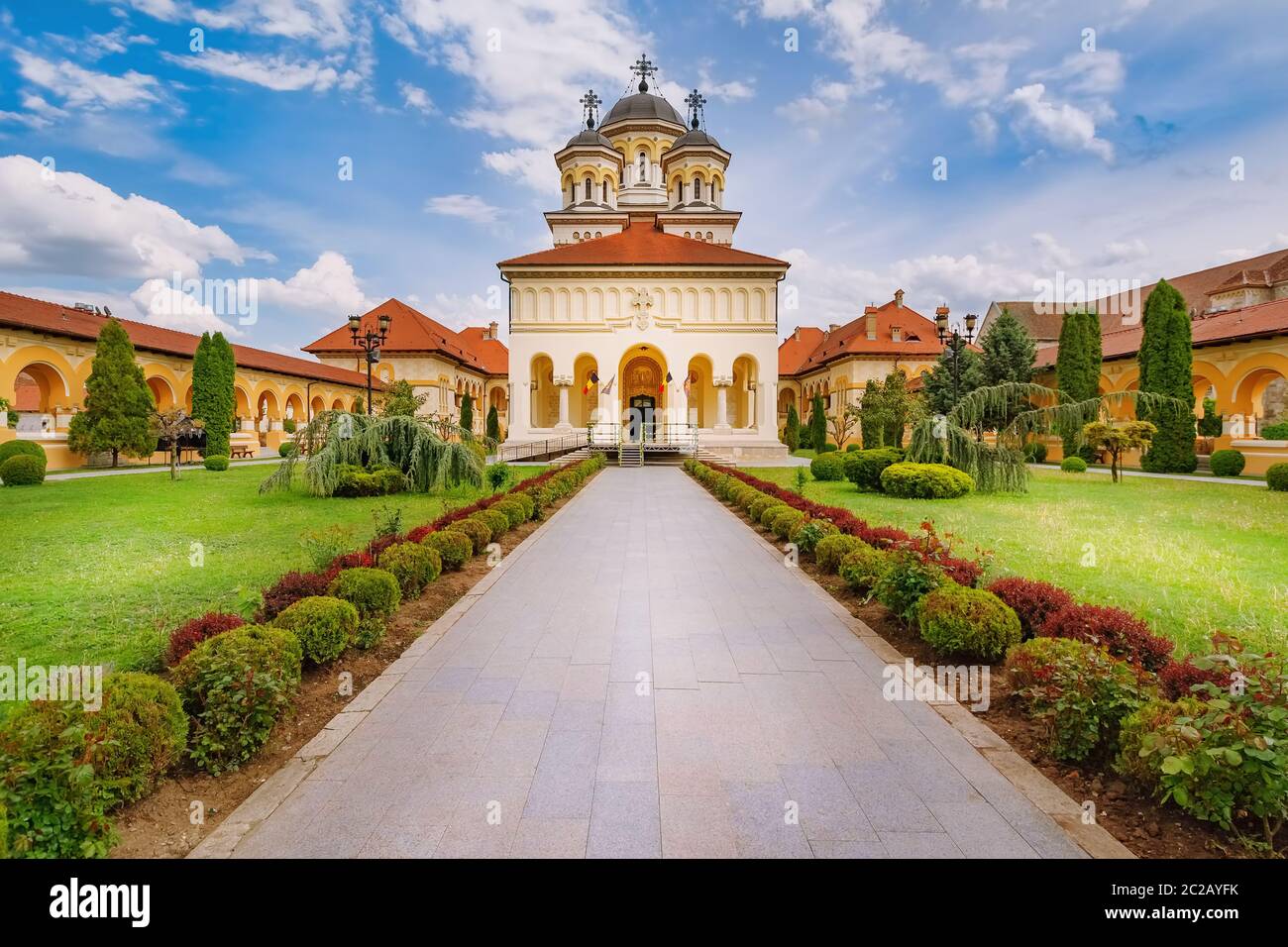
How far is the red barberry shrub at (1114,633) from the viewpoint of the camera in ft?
12.7

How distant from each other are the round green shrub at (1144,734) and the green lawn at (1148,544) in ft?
7.62

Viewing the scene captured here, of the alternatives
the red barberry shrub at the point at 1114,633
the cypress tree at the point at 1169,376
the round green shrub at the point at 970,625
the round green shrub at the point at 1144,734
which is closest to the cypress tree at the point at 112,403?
the round green shrub at the point at 970,625

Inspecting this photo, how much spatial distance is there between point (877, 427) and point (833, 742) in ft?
72.2

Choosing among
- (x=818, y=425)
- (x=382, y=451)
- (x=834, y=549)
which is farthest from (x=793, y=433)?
(x=834, y=549)

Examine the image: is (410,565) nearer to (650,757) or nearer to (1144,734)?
(650,757)

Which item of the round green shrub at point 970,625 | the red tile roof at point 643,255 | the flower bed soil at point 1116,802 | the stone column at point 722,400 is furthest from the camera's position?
the stone column at point 722,400

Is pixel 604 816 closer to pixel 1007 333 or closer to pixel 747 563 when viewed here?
pixel 747 563

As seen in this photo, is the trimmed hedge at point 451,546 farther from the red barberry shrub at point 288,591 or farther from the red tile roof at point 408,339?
the red tile roof at point 408,339

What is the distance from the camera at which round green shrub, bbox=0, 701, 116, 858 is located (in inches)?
90.6

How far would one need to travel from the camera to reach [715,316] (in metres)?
34.4

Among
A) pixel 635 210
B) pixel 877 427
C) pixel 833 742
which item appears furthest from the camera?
pixel 635 210

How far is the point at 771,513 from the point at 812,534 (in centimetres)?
202
